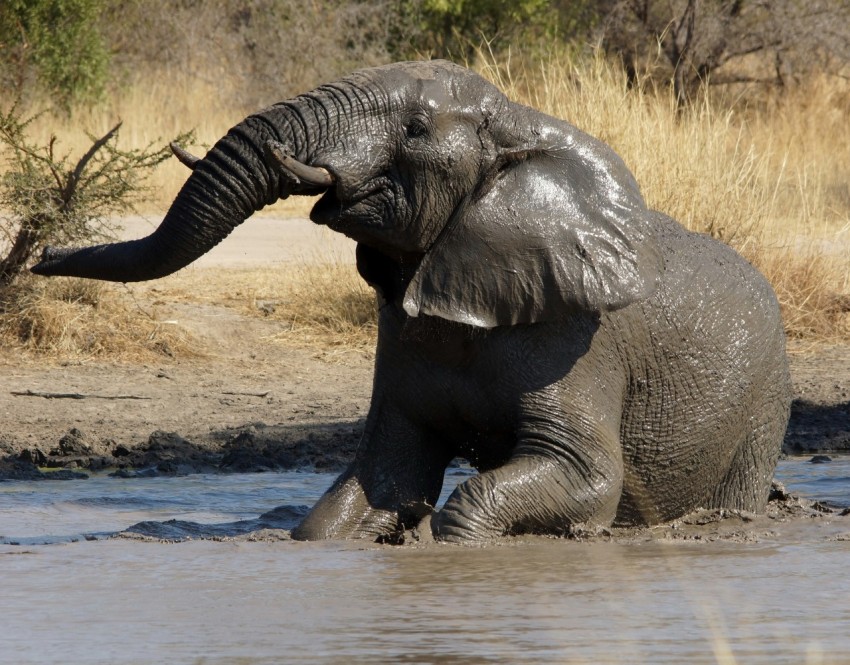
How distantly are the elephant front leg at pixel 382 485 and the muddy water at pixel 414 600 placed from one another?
114mm

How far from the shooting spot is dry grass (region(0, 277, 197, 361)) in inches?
413

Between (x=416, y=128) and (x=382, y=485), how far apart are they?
140 cm

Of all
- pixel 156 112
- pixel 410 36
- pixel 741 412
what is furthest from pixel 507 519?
pixel 410 36

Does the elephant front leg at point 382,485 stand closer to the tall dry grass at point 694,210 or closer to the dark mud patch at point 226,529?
the dark mud patch at point 226,529

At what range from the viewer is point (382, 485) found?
6086mm

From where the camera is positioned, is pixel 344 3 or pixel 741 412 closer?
pixel 741 412

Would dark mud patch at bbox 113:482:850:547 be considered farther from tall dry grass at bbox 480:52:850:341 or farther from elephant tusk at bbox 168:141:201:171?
tall dry grass at bbox 480:52:850:341

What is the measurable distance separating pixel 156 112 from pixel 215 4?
6524 millimetres

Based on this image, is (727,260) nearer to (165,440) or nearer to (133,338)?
(165,440)

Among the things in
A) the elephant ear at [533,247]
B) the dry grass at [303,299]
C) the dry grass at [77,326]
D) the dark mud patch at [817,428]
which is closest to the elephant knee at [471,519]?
the elephant ear at [533,247]

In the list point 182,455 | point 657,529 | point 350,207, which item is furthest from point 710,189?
point 350,207

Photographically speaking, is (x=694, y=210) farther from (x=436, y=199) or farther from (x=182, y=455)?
(x=436, y=199)

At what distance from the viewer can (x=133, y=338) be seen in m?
10.6

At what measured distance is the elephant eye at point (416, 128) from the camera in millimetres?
5410
